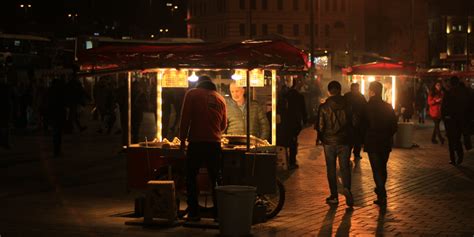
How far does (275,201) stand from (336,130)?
5.21ft

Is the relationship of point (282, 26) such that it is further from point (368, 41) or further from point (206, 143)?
point (206, 143)

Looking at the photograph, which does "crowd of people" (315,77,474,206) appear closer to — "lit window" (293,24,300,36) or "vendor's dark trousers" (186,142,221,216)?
"vendor's dark trousers" (186,142,221,216)

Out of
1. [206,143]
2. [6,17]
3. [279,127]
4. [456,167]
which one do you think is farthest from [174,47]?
[6,17]

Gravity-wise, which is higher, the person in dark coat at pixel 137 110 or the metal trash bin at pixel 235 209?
the person in dark coat at pixel 137 110

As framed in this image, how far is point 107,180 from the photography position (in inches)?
621

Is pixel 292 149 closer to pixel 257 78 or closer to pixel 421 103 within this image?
pixel 257 78

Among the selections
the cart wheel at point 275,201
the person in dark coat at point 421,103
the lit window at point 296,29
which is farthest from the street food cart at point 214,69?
the lit window at point 296,29

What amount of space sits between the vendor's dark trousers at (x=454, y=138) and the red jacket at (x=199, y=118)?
943cm

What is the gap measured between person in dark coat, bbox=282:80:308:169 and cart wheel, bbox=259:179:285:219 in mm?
6568

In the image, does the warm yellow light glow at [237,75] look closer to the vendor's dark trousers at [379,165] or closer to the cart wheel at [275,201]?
the vendor's dark trousers at [379,165]

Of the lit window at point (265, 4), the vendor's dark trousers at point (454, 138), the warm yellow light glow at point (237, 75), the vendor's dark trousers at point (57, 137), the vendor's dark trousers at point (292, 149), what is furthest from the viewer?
the lit window at point (265, 4)

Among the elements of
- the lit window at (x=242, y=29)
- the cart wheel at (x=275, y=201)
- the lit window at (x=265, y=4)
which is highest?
the lit window at (x=265, y=4)

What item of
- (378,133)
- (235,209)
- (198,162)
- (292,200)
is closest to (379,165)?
(378,133)

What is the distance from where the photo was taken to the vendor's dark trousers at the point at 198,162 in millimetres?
10633
